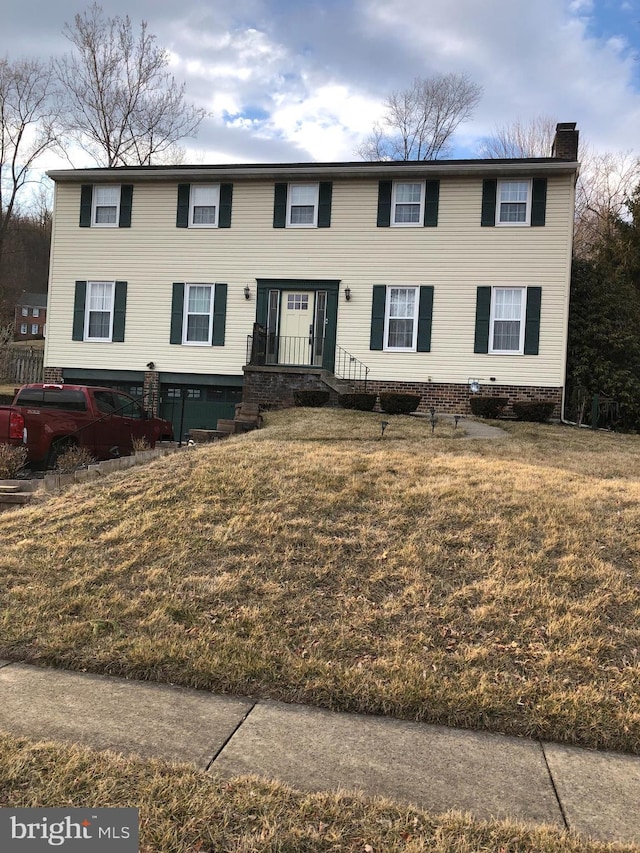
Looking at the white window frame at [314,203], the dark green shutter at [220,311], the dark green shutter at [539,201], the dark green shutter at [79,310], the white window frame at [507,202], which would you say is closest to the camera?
the dark green shutter at [539,201]

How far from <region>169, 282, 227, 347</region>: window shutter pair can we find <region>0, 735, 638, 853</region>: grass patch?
1563 centimetres

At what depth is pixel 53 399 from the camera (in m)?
9.53

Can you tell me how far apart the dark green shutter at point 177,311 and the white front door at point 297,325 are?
2.94m

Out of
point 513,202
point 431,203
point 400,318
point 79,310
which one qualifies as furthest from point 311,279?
point 79,310

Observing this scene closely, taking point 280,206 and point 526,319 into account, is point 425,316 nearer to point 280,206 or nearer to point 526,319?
point 526,319

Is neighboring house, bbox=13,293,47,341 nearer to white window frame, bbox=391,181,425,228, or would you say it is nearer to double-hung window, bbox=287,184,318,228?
double-hung window, bbox=287,184,318,228

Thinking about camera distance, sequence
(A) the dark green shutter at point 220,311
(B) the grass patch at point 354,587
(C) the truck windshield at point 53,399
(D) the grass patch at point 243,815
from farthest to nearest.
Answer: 1. (A) the dark green shutter at point 220,311
2. (C) the truck windshield at point 53,399
3. (B) the grass patch at point 354,587
4. (D) the grass patch at point 243,815

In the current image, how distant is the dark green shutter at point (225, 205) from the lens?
17812 mm

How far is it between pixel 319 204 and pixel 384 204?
1.82 metres

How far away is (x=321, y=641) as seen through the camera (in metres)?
4.20

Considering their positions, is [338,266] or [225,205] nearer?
[338,266]

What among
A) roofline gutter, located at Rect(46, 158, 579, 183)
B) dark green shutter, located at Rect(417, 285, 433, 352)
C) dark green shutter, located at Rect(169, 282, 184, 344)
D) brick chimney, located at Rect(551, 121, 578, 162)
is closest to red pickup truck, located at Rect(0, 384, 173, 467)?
dark green shutter, located at Rect(169, 282, 184, 344)

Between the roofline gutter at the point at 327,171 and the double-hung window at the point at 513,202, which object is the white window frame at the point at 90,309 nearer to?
the roofline gutter at the point at 327,171

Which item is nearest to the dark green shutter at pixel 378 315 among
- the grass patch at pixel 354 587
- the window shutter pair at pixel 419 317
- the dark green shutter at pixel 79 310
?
the window shutter pair at pixel 419 317
